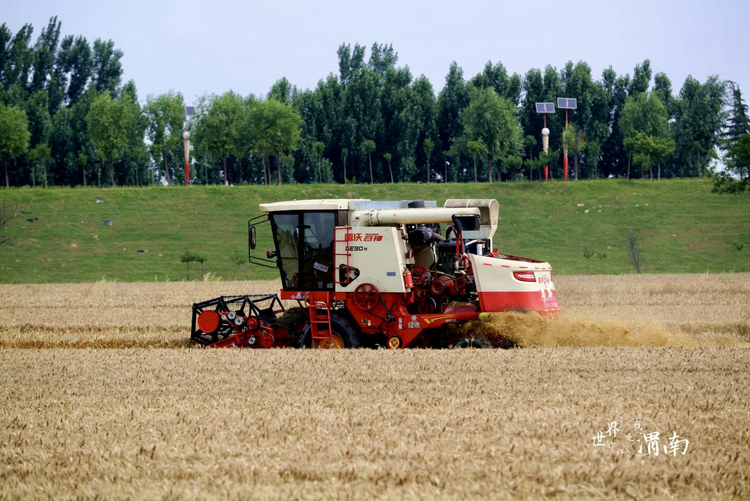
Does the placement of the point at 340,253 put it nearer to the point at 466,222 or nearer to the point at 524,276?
the point at 466,222

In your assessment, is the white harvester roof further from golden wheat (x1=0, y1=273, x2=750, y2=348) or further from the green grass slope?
the green grass slope

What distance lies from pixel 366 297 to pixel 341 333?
2.50 ft

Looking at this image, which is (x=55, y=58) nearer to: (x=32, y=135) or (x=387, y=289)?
(x=32, y=135)

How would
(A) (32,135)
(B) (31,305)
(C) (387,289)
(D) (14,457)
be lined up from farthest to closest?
1. (A) (32,135)
2. (B) (31,305)
3. (C) (387,289)
4. (D) (14,457)

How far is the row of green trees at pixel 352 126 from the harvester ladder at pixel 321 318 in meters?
58.1

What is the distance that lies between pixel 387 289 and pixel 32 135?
74.0 m

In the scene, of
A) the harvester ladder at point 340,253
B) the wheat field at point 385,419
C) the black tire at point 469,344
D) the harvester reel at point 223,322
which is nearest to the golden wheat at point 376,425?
the wheat field at point 385,419

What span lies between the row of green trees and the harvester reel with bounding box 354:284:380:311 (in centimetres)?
Result: 5820

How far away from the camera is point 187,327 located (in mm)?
18625

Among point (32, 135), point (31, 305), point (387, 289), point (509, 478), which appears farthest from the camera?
point (32, 135)

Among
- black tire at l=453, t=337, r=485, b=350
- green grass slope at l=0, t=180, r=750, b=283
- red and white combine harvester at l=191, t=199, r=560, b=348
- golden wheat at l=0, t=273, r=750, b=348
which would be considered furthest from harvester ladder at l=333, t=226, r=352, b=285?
green grass slope at l=0, t=180, r=750, b=283

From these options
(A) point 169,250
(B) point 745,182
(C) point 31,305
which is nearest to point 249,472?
(C) point 31,305

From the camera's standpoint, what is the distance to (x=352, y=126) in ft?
269

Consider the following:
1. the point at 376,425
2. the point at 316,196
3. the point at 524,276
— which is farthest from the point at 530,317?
the point at 316,196
